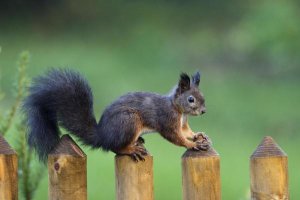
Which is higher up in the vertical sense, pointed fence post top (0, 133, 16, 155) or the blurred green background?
the blurred green background

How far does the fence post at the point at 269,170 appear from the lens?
2.34 meters

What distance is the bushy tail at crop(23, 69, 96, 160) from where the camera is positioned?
2396 millimetres

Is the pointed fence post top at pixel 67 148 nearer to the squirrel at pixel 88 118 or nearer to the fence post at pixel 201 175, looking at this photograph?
the squirrel at pixel 88 118

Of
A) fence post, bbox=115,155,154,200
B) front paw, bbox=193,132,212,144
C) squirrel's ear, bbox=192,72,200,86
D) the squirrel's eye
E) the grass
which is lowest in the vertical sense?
fence post, bbox=115,155,154,200

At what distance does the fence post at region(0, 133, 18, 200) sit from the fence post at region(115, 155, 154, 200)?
261 millimetres

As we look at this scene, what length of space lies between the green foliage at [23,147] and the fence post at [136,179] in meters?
0.79

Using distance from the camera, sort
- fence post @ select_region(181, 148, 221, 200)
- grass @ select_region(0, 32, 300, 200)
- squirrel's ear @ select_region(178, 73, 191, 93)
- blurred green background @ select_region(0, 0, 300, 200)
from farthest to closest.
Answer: blurred green background @ select_region(0, 0, 300, 200)
grass @ select_region(0, 32, 300, 200)
squirrel's ear @ select_region(178, 73, 191, 93)
fence post @ select_region(181, 148, 221, 200)

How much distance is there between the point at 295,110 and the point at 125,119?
17.6 ft

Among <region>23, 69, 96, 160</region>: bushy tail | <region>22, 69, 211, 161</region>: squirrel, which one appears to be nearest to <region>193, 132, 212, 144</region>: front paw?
<region>22, 69, 211, 161</region>: squirrel

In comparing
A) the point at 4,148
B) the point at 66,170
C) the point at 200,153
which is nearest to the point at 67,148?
the point at 66,170

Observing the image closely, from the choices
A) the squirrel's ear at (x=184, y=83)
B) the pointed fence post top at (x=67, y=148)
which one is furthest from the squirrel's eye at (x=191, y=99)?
the pointed fence post top at (x=67, y=148)

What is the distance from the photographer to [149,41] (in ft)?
32.1

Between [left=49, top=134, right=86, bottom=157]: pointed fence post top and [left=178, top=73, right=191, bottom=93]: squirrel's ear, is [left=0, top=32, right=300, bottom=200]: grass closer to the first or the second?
[left=178, top=73, right=191, bottom=93]: squirrel's ear

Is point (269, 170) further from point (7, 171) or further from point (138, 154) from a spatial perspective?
point (7, 171)
